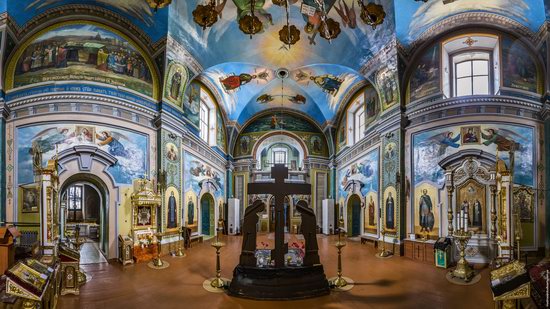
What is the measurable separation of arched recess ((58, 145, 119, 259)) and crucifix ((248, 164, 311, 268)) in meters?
5.95

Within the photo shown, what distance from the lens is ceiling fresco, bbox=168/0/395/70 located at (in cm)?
1250

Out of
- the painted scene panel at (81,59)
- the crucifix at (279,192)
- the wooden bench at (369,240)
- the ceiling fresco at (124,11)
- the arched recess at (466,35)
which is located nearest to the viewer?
the crucifix at (279,192)

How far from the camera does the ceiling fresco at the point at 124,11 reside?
9.90 metres

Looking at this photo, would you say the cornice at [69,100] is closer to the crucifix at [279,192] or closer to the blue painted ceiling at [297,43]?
the blue painted ceiling at [297,43]

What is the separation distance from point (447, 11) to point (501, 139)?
4.56 m

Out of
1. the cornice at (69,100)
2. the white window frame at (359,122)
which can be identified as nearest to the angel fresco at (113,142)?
the cornice at (69,100)

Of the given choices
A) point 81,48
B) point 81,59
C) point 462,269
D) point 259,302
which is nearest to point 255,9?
point 81,48

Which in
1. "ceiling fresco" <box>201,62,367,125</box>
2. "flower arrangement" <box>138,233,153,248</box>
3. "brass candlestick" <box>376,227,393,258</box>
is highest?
"ceiling fresco" <box>201,62,367,125</box>

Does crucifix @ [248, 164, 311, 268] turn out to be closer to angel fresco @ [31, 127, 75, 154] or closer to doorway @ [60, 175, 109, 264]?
angel fresco @ [31, 127, 75, 154]

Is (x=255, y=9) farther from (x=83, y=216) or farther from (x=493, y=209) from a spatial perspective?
(x=83, y=216)

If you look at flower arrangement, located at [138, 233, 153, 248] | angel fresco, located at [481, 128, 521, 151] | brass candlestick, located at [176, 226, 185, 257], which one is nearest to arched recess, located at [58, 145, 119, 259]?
flower arrangement, located at [138, 233, 153, 248]

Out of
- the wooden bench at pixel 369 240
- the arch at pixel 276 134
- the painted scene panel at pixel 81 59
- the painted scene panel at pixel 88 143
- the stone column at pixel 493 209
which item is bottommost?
the wooden bench at pixel 369 240

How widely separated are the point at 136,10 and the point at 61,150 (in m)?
5.07

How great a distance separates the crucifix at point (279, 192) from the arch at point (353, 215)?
13.0 m
